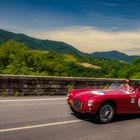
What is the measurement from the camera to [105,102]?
31.4ft

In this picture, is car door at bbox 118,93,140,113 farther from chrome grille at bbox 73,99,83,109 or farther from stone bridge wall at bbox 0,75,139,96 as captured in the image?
stone bridge wall at bbox 0,75,139,96

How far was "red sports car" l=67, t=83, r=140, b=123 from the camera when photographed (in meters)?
9.39

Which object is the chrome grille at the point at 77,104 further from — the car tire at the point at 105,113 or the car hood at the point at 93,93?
the car tire at the point at 105,113

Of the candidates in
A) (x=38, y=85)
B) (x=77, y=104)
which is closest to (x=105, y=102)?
(x=77, y=104)

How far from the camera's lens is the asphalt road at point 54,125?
7.61m

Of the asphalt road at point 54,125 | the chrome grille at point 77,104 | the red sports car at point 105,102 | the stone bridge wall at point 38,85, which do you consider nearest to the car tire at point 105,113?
the red sports car at point 105,102

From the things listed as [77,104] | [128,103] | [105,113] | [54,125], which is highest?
[128,103]

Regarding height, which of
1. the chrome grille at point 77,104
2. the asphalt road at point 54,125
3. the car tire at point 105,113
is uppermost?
the chrome grille at point 77,104

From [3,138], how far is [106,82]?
11.9 metres

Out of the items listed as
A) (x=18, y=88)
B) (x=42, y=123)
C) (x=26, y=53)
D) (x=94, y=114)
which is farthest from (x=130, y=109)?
(x=26, y=53)

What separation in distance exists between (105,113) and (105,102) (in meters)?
0.35

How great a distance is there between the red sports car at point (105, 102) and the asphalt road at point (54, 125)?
30 cm

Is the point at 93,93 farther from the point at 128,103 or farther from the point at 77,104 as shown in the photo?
the point at 128,103

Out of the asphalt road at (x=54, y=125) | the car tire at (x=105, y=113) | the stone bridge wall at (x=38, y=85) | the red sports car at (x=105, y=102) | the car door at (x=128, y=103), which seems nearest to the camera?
the asphalt road at (x=54, y=125)
